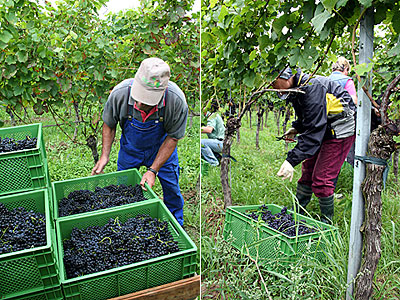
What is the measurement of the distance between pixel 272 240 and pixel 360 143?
817 millimetres

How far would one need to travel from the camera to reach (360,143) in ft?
4.68

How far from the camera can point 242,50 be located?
78.8 inches

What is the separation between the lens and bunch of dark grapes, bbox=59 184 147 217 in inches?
71.4

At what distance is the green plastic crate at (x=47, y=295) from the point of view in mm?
1208

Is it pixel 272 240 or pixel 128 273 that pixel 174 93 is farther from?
pixel 128 273

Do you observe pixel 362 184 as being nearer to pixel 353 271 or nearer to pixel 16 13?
pixel 353 271

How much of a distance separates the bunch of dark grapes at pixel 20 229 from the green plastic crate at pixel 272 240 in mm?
965

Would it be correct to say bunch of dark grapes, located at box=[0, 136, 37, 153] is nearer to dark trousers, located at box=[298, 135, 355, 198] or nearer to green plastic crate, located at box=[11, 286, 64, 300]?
green plastic crate, located at box=[11, 286, 64, 300]

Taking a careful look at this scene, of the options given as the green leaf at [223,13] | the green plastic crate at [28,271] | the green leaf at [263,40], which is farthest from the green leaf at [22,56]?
the green leaf at [263,40]

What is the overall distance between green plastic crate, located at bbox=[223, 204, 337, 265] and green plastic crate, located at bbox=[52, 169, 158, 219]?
65 cm

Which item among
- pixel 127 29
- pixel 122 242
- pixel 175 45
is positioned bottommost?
pixel 122 242

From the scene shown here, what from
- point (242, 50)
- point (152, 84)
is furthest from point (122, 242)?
point (242, 50)

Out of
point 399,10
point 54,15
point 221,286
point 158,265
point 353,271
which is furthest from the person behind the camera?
point 54,15

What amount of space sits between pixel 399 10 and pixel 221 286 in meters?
1.52
